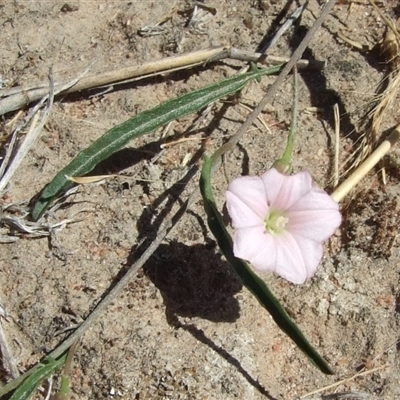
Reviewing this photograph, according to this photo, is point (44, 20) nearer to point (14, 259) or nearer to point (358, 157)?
point (14, 259)

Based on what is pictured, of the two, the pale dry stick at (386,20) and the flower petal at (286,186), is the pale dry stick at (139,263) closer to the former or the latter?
the flower petal at (286,186)

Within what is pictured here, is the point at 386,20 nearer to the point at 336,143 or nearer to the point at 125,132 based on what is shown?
the point at 336,143

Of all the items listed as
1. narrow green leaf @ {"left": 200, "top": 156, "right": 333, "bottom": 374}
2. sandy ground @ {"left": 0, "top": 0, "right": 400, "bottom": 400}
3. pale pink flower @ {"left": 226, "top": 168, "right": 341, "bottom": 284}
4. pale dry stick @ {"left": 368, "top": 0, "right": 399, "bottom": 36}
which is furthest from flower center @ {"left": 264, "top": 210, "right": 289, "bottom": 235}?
pale dry stick @ {"left": 368, "top": 0, "right": 399, "bottom": 36}

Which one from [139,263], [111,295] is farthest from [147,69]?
[111,295]

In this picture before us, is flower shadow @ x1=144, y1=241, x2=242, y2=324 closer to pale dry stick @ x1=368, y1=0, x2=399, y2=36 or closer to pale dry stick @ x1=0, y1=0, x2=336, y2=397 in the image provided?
pale dry stick @ x1=0, y1=0, x2=336, y2=397

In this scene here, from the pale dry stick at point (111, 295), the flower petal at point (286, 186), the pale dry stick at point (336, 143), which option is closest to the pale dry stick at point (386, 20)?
the pale dry stick at point (336, 143)

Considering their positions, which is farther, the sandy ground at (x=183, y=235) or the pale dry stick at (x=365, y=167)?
the pale dry stick at (x=365, y=167)
